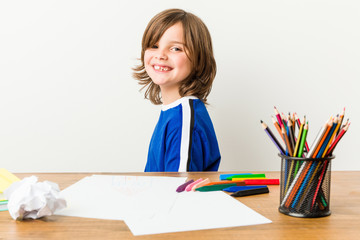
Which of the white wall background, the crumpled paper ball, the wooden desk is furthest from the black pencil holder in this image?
the white wall background

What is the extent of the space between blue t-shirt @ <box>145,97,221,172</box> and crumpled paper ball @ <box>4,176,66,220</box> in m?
0.54

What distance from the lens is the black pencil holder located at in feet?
1.86

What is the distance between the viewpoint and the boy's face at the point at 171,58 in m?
1.24

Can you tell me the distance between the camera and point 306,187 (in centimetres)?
57

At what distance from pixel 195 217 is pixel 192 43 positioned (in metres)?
0.76

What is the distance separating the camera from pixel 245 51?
1635mm

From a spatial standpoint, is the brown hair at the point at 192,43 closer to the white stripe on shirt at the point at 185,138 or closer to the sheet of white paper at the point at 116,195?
the white stripe on shirt at the point at 185,138

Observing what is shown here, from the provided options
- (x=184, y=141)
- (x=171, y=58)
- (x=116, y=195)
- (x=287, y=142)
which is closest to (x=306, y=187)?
(x=287, y=142)

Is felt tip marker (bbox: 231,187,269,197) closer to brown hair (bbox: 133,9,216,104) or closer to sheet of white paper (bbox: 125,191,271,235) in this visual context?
sheet of white paper (bbox: 125,191,271,235)

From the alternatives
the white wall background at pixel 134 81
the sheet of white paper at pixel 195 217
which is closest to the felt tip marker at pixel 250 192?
the sheet of white paper at pixel 195 217

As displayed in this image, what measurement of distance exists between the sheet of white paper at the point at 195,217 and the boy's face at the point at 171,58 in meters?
0.63

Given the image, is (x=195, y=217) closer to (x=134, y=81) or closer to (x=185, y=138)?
(x=185, y=138)

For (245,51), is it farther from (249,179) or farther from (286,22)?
(249,179)

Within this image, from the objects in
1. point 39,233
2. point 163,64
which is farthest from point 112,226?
point 163,64
